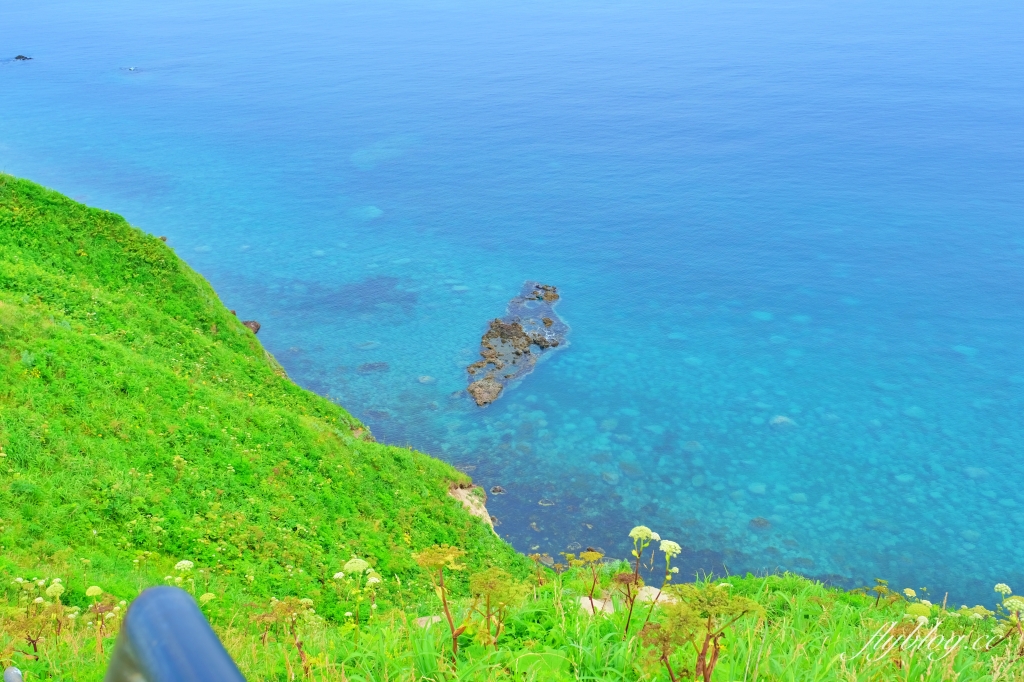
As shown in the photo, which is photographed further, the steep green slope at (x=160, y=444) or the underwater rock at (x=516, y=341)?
the underwater rock at (x=516, y=341)

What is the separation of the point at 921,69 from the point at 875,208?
67318 mm

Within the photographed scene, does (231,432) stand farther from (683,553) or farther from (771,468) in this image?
(771,468)

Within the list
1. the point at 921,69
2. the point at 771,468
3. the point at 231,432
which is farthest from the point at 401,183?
the point at 921,69

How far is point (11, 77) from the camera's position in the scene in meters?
138

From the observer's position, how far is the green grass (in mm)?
9609

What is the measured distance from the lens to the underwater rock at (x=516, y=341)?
52.3 meters

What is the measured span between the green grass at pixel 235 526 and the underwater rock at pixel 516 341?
15.7 meters

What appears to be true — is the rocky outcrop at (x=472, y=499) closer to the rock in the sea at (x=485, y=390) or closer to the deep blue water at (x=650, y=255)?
the deep blue water at (x=650, y=255)

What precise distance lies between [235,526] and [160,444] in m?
4.11

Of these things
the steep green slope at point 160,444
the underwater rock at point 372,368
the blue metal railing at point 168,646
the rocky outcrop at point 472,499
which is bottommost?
Answer: the underwater rock at point 372,368

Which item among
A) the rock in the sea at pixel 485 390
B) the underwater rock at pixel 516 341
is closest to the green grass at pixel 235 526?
the rock in the sea at pixel 485 390

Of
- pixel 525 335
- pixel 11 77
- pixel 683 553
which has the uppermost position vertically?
pixel 11 77

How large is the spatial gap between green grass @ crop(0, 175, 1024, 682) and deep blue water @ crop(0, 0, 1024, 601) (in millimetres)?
13737

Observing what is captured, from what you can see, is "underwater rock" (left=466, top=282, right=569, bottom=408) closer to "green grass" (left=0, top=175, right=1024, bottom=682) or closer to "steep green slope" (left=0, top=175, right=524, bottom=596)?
"steep green slope" (left=0, top=175, right=524, bottom=596)
